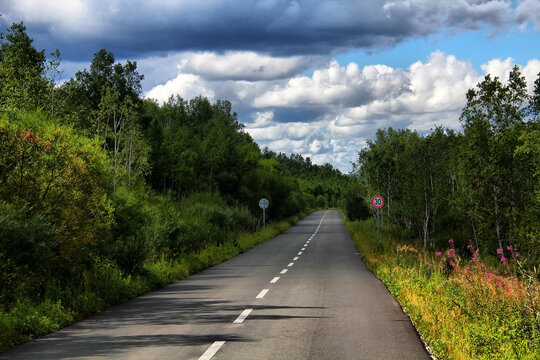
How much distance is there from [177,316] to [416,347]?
3964mm

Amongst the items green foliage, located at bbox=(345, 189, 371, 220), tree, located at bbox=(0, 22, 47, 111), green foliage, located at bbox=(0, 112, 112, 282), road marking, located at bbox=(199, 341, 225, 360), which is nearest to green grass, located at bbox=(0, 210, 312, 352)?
green foliage, located at bbox=(0, 112, 112, 282)

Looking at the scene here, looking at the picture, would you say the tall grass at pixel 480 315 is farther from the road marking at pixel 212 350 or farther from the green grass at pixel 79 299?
the green grass at pixel 79 299

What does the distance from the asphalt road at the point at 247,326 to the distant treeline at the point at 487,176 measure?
58.2 ft

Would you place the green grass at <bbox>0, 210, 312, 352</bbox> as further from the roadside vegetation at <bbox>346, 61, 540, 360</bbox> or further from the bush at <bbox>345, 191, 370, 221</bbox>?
the bush at <bbox>345, 191, 370, 221</bbox>

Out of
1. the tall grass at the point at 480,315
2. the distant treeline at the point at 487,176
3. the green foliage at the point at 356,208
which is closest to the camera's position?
the tall grass at the point at 480,315

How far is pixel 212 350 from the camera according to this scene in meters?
5.78

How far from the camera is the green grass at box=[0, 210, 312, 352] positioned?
683 cm

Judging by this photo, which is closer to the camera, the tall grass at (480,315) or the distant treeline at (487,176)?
the tall grass at (480,315)

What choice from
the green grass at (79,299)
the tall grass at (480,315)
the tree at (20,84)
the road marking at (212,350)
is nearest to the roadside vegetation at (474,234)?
the tall grass at (480,315)

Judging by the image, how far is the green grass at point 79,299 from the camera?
6.83 meters

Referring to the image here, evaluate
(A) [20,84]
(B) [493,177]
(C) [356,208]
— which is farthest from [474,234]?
(C) [356,208]

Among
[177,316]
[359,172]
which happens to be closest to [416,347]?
[177,316]

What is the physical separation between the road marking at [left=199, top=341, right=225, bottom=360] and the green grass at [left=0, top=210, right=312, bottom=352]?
2.62m

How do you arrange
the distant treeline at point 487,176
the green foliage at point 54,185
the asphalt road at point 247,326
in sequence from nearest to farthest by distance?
the asphalt road at point 247,326 < the green foliage at point 54,185 < the distant treeline at point 487,176
